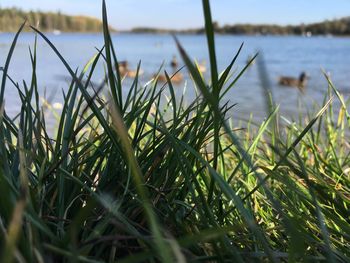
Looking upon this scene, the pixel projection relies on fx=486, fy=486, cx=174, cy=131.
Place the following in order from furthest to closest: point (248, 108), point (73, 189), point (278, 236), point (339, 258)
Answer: point (248, 108) → point (278, 236) → point (73, 189) → point (339, 258)

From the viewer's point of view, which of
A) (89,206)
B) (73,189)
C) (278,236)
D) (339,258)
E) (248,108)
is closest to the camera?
(89,206)

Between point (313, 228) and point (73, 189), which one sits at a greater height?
point (73, 189)

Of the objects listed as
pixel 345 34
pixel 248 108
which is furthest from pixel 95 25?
pixel 248 108

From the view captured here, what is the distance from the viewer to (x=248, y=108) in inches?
303

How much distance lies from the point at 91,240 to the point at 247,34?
235 ft

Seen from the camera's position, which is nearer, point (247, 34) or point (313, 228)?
point (313, 228)

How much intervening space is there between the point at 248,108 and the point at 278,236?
22.5 ft

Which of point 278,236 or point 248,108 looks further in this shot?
point 248,108

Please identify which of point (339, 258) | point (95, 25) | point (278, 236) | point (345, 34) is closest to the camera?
point (339, 258)

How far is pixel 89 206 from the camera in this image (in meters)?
0.50

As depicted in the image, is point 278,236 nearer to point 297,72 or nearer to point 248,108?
point 248,108

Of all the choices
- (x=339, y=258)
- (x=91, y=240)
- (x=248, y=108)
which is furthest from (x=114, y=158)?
(x=248, y=108)

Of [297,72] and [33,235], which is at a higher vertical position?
[33,235]

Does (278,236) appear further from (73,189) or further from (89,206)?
(89,206)
